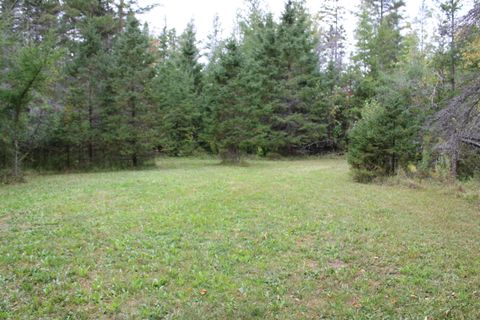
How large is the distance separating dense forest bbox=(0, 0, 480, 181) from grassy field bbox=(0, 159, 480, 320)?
3433mm

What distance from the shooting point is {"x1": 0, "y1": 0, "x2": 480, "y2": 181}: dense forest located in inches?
438

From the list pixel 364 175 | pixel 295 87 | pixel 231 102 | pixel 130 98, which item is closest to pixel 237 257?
pixel 364 175

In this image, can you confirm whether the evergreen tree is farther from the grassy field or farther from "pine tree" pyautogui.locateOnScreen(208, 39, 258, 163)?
the grassy field

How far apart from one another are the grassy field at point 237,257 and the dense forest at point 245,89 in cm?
343

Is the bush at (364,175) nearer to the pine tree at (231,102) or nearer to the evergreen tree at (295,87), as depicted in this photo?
the pine tree at (231,102)

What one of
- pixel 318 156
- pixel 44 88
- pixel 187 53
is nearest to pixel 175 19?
pixel 187 53

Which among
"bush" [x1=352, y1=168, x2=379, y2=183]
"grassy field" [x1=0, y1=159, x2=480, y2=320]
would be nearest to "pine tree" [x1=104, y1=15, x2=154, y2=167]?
"grassy field" [x1=0, y1=159, x2=480, y2=320]

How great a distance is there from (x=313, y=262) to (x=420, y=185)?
704cm

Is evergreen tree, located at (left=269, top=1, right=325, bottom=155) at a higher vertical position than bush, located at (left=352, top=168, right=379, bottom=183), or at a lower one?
higher

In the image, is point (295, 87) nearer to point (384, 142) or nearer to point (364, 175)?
point (384, 142)

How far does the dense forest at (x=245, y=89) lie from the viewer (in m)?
11.1

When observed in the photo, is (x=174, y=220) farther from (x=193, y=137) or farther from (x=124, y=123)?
(x=193, y=137)

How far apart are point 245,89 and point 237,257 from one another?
14091 millimetres

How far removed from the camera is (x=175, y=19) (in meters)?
32.2
